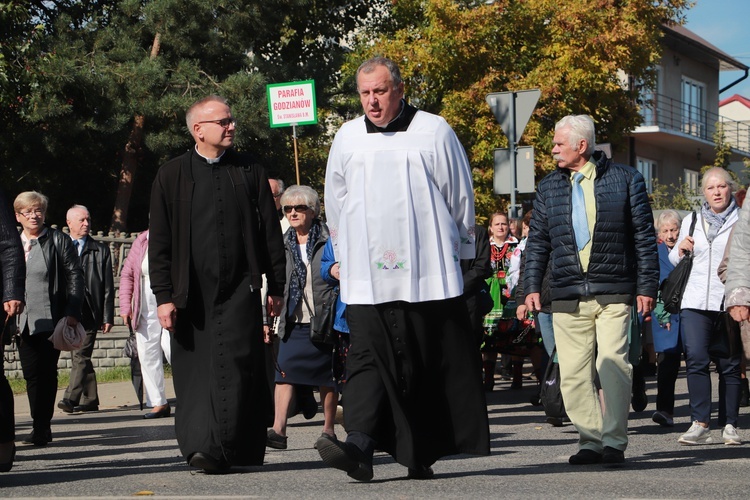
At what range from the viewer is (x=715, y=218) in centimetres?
944

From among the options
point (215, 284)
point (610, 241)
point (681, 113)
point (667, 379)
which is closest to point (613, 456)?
point (610, 241)

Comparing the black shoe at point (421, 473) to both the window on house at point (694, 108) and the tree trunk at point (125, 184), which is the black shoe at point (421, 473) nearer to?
the tree trunk at point (125, 184)

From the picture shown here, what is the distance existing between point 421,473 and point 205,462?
1164 millimetres

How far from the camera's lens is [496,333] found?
14.2 metres

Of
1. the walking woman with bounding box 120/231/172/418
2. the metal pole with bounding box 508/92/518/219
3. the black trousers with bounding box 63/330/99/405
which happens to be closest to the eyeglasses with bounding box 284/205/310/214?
the walking woman with bounding box 120/231/172/418

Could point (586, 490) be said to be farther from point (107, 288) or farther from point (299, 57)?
point (299, 57)

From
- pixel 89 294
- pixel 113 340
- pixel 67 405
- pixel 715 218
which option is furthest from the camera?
pixel 113 340

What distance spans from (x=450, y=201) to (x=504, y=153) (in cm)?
920

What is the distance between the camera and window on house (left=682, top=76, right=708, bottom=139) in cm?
4897

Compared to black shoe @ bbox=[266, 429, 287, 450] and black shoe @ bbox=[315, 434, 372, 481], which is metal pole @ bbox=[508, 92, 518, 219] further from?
black shoe @ bbox=[315, 434, 372, 481]

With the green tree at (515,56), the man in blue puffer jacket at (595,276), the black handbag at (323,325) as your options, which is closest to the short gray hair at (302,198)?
the black handbag at (323,325)

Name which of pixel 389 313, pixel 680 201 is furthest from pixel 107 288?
pixel 680 201

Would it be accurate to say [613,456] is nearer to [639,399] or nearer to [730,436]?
[730,436]

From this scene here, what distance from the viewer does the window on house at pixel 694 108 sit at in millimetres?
48969
